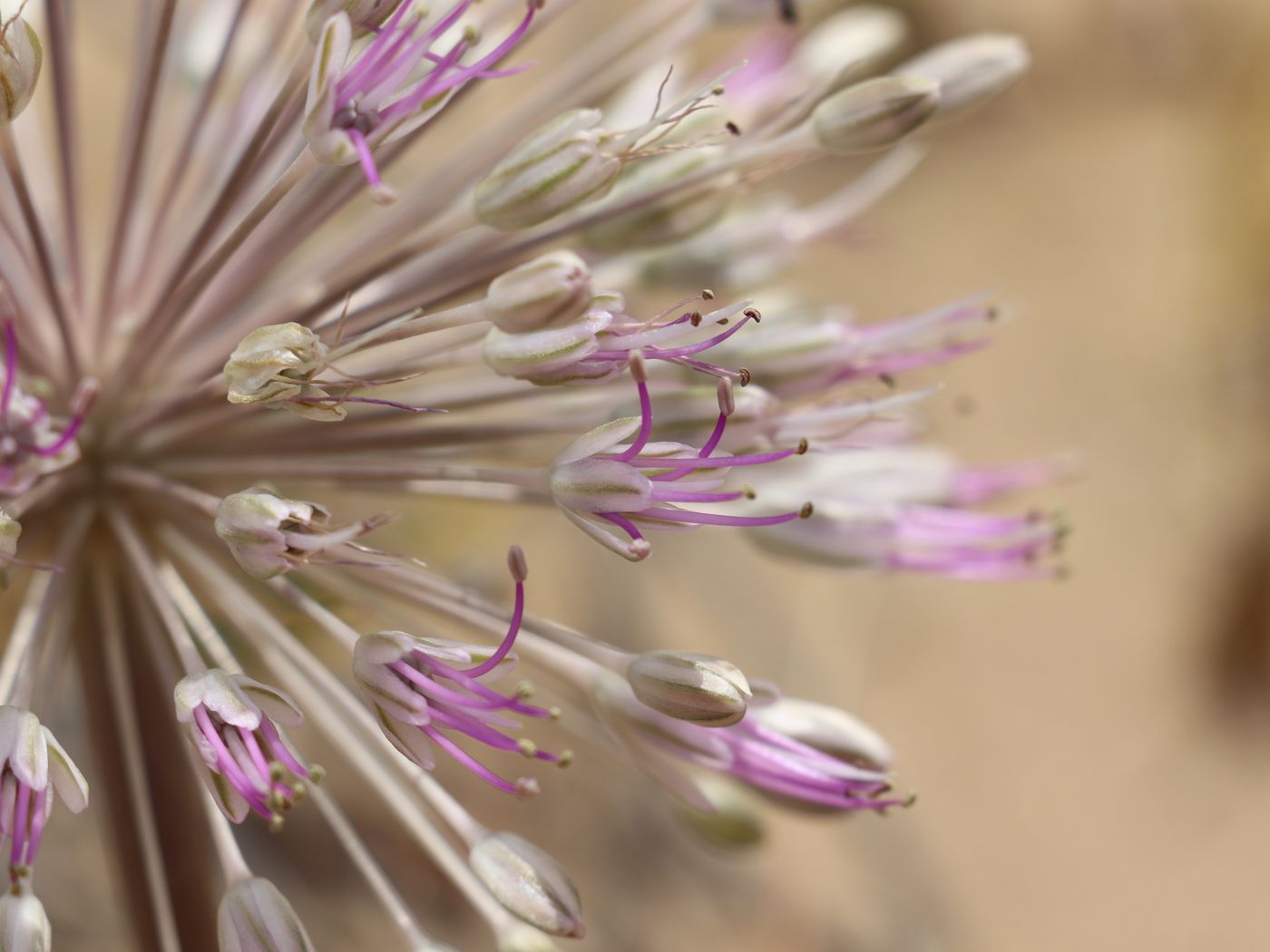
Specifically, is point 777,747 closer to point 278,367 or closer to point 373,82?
point 278,367

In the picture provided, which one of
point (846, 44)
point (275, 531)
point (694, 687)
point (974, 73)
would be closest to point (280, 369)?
point (275, 531)

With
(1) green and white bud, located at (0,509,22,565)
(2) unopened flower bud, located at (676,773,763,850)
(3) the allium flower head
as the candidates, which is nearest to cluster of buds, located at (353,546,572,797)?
(3) the allium flower head

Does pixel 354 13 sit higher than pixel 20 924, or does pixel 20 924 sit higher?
pixel 354 13

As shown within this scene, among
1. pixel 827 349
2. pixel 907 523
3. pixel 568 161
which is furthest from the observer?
pixel 907 523

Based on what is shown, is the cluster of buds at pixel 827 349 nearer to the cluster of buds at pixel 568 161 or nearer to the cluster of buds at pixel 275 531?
the cluster of buds at pixel 568 161

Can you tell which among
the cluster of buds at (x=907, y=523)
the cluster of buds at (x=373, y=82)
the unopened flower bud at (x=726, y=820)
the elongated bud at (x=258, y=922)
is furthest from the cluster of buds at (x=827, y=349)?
the elongated bud at (x=258, y=922)

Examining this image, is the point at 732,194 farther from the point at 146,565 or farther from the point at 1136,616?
the point at 1136,616
